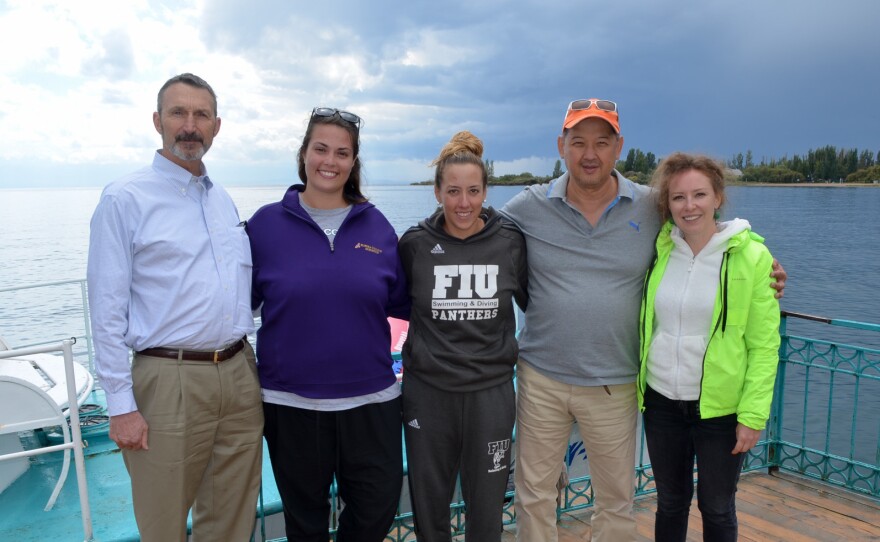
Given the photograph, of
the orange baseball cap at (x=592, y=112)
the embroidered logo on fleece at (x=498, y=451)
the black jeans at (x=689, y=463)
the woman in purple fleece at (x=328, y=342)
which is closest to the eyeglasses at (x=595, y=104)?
the orange baseball cap at (x=592, y=112)

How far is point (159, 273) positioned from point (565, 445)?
73.6 inches

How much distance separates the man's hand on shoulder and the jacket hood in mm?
1304

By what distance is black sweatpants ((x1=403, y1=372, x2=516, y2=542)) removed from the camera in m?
2.42

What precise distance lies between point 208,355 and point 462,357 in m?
0.98

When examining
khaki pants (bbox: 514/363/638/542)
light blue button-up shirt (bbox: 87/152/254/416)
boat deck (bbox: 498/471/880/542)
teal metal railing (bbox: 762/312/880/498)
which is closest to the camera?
light blue button-up shirt (bbox: 87/152/254/416)

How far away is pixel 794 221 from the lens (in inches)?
1881

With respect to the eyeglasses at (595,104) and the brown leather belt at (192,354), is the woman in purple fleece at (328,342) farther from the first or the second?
the eyeglasses at (595,104)

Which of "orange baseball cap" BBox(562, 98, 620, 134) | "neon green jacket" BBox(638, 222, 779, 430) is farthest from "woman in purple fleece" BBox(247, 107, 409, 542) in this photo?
"neon green jacket" BBox(638, 222, 779, 430)

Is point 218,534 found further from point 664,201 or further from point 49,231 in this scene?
point 49,231

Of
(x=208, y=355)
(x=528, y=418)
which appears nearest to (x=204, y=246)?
(x=208, y=355)

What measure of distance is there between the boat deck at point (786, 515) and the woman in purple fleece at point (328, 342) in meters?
1.35

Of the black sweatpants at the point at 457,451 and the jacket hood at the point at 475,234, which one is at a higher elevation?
the jacket hood at the point at 475,234

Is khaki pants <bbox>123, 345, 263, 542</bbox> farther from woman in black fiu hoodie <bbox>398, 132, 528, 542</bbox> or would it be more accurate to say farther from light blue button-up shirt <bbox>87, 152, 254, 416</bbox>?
woman in black fiu hoodie <bbox>398, 132, 528, 542</bbox>

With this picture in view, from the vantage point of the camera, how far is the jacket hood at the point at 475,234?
8.18 ft
